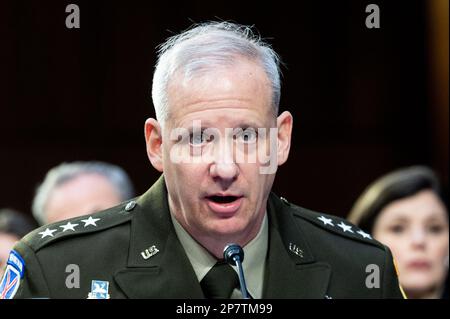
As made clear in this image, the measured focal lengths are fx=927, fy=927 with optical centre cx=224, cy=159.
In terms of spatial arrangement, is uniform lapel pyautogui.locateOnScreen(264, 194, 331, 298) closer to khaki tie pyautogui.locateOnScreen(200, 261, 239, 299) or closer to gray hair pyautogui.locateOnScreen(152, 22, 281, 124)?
khaki tie pyautogui.locateOnScreen(200, 261, 239, 299)

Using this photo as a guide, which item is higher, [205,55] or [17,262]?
[205,55]

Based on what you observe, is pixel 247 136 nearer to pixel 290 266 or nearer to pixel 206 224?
pixel 206 224

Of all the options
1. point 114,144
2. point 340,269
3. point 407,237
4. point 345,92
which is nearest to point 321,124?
point 345,92

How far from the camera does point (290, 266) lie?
8.45 ft

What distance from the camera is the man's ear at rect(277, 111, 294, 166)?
8.53 ft

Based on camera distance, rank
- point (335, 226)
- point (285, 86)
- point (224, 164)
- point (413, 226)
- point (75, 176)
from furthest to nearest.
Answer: point (285, 86)
point (75, 176)
point (413, 226)
point (335, 226)
point (224, 164)

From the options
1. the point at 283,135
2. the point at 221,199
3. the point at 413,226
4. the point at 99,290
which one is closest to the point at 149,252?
the point at 99,290

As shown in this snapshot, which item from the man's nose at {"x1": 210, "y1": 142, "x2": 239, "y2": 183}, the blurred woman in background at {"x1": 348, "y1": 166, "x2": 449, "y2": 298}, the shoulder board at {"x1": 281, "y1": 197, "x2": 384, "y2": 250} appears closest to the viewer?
the man's nose at {"x1": 210, "y1": 142, "x2": 239, "y2": 183}

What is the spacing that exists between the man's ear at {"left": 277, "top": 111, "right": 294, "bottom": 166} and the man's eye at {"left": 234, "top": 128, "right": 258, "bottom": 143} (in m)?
0.18

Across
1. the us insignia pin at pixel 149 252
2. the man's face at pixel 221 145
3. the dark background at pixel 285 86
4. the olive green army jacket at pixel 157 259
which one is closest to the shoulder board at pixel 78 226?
the olive green army jacket at pixel 157 259

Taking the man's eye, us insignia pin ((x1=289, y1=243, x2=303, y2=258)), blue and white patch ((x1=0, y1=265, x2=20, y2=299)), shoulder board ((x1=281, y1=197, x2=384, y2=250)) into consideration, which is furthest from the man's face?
blue and white patch ((x1=0, y1=265, x2=20, y2=299))

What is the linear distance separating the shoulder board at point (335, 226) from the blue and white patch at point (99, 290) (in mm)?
647

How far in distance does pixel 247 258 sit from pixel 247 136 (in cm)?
39

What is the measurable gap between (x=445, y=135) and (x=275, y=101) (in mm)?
3576
